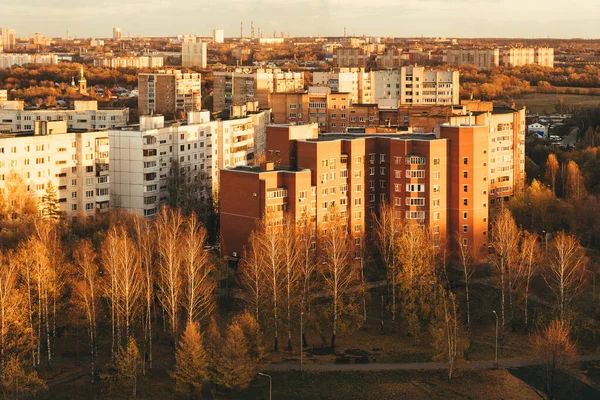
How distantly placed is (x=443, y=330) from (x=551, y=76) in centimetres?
6144

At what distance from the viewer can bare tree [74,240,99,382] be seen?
58.4 ft

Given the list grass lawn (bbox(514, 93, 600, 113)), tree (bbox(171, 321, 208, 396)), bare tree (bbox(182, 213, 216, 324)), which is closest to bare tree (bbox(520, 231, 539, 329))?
bare tree (bbox(182, 213, 216, 324))

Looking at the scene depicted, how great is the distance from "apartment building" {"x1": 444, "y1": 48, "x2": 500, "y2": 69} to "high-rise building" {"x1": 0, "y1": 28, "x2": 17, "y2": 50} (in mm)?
58421

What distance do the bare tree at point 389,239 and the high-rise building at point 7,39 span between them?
112 meters

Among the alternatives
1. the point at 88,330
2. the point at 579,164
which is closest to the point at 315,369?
the point at 88,330

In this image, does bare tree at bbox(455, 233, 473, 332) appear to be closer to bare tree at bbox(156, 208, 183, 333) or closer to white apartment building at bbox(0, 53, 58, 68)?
bare tree at bbox(156, 208, 183, 333)

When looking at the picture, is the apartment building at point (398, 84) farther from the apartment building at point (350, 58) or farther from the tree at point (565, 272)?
the apartment building at point (350, 58)

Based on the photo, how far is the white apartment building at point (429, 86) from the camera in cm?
4362

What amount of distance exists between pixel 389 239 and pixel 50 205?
7.72m

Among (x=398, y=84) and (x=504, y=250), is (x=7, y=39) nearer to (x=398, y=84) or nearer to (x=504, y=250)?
(x=398, y=84)

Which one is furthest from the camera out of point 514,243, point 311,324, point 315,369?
point 514,243

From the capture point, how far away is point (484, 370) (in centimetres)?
1784

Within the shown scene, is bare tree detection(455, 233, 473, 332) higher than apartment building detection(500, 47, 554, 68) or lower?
lower

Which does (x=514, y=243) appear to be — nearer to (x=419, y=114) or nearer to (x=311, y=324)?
(x=311, y=324)
